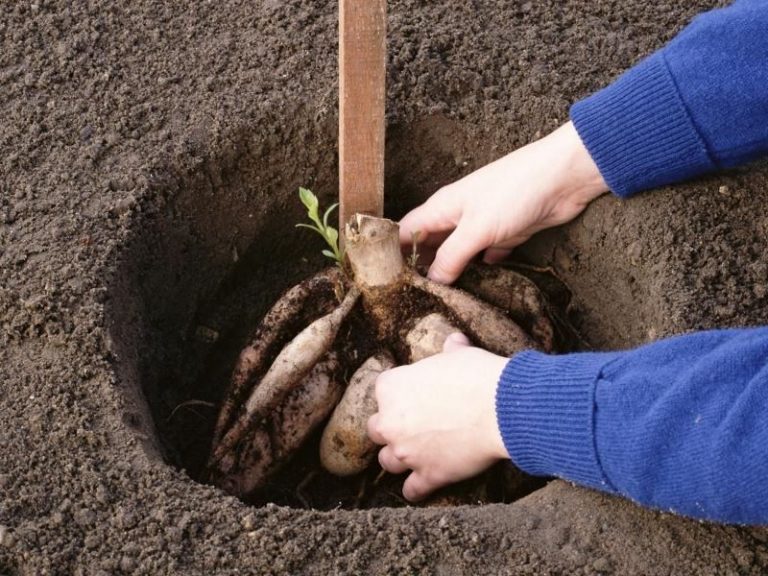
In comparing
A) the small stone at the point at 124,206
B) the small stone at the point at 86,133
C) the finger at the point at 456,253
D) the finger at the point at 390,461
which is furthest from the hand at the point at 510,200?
the small stone at the point at 86,133

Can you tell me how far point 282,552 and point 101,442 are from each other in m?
0.33

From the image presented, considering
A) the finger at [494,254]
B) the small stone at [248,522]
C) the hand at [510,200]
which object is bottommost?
the finger at [494,254]

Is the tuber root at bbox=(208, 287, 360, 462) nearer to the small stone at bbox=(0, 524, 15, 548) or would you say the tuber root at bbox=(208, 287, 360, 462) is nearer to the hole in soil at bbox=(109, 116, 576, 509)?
the hole in soil at bbox=(109, 116, 576, 509)

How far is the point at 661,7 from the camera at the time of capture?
2014mm

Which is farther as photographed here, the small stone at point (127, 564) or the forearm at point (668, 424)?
the small stone at point (127, 564)

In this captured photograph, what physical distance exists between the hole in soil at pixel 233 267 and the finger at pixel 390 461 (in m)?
0.08

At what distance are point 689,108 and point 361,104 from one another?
51 cm

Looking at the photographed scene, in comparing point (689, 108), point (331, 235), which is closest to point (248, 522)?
point (331, 235)

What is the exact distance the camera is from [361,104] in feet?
5.26

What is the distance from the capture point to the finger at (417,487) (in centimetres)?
167

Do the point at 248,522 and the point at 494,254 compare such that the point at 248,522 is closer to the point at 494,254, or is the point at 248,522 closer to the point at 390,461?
the point at 390,461

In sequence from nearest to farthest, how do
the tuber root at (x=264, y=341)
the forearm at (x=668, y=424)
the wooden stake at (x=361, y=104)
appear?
the forearm at (x=668, y=424), the wooden stake at (x=361, y=104), the tuber root at (x=264, y=341)

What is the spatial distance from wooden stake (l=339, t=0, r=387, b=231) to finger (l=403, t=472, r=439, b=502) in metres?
0.45

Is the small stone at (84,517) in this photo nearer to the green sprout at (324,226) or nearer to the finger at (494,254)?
the green sprout at (324,226)
